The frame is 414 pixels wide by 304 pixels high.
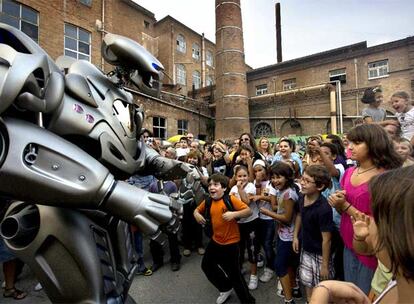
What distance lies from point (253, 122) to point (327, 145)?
16717 mm

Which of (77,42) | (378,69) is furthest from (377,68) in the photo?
(77,42)

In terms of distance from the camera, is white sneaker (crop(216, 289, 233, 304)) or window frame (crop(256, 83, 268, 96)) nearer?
white sneaker (crop(216, 289, 233, 304))

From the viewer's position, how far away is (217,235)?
2834 millimetres

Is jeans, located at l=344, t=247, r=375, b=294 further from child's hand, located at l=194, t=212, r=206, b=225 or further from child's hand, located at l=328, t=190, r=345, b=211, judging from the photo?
child's hand, located at l=194, t=212, r=206, b=225

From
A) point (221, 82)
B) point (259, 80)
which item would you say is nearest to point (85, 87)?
point (221, 82)

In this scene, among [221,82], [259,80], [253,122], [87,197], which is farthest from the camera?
[259,80]

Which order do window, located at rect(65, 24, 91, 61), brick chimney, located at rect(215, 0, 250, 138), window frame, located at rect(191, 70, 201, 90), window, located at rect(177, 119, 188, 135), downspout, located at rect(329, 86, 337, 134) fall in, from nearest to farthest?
window, located at rect(65, 24, 91, 61), brick chimney, located at rect(215, 0, 250, 138), downspout, located at rect(329, 86, 337, 134), window, located at rect(177, 119, 188, 135), window frame, located at rect(191, 70, 201, 90)

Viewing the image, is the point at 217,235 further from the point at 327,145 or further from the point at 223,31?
the point at 223,31

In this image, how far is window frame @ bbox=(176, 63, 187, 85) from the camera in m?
23.8

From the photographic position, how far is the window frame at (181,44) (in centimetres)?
2375

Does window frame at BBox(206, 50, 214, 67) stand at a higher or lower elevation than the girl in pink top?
higher

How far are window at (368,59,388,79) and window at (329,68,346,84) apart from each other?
1488mm

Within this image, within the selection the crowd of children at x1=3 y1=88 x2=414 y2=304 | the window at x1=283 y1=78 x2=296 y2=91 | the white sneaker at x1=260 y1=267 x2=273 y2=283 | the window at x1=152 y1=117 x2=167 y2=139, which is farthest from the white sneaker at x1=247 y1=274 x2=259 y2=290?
the window at x1=283 y1=78 x2=296 y2=91

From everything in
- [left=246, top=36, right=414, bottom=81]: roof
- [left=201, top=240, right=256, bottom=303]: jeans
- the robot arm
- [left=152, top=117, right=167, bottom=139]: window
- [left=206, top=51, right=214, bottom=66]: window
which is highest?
[left=206, top=51, right=214, bottom=66]: window
